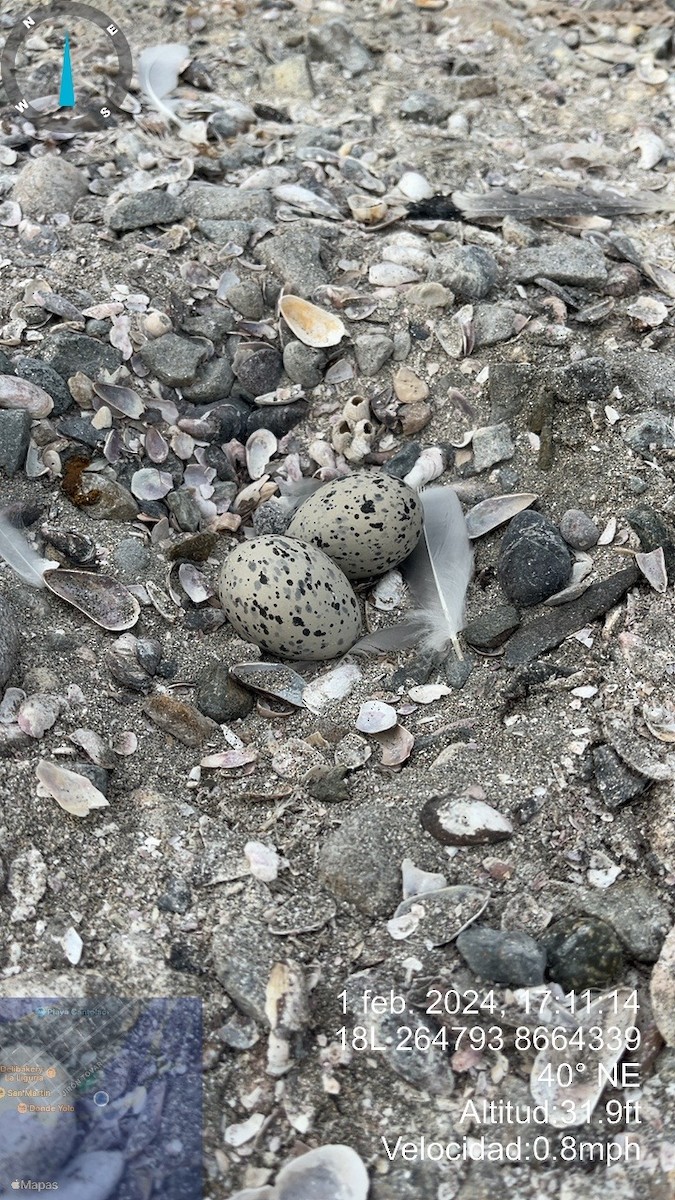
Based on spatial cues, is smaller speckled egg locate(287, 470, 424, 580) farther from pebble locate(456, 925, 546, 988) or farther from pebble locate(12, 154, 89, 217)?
pebble locate(12, 154, 89, 217)

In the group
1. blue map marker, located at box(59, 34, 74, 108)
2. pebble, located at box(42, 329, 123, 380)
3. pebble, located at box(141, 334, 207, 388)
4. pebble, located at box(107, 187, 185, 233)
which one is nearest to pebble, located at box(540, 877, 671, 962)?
pebble, located at box(141, 334, 207, 388)

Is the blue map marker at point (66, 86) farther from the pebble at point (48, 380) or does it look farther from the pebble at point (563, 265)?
the pebble at point (563, 265)

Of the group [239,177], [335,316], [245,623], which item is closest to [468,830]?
[245,623]

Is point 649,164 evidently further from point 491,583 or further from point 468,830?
point 468,830

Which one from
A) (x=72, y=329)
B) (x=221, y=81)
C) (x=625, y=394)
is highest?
(x=221, y=81)

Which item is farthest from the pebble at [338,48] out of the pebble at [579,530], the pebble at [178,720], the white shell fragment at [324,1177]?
the white shell fragment at [324,1177]

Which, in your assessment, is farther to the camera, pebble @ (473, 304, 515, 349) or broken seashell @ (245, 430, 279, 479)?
pebble @ (473, 304, 515, 349)

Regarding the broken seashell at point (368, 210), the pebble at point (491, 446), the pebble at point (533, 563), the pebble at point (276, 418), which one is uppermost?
the broken seashell at point (368, 210)
